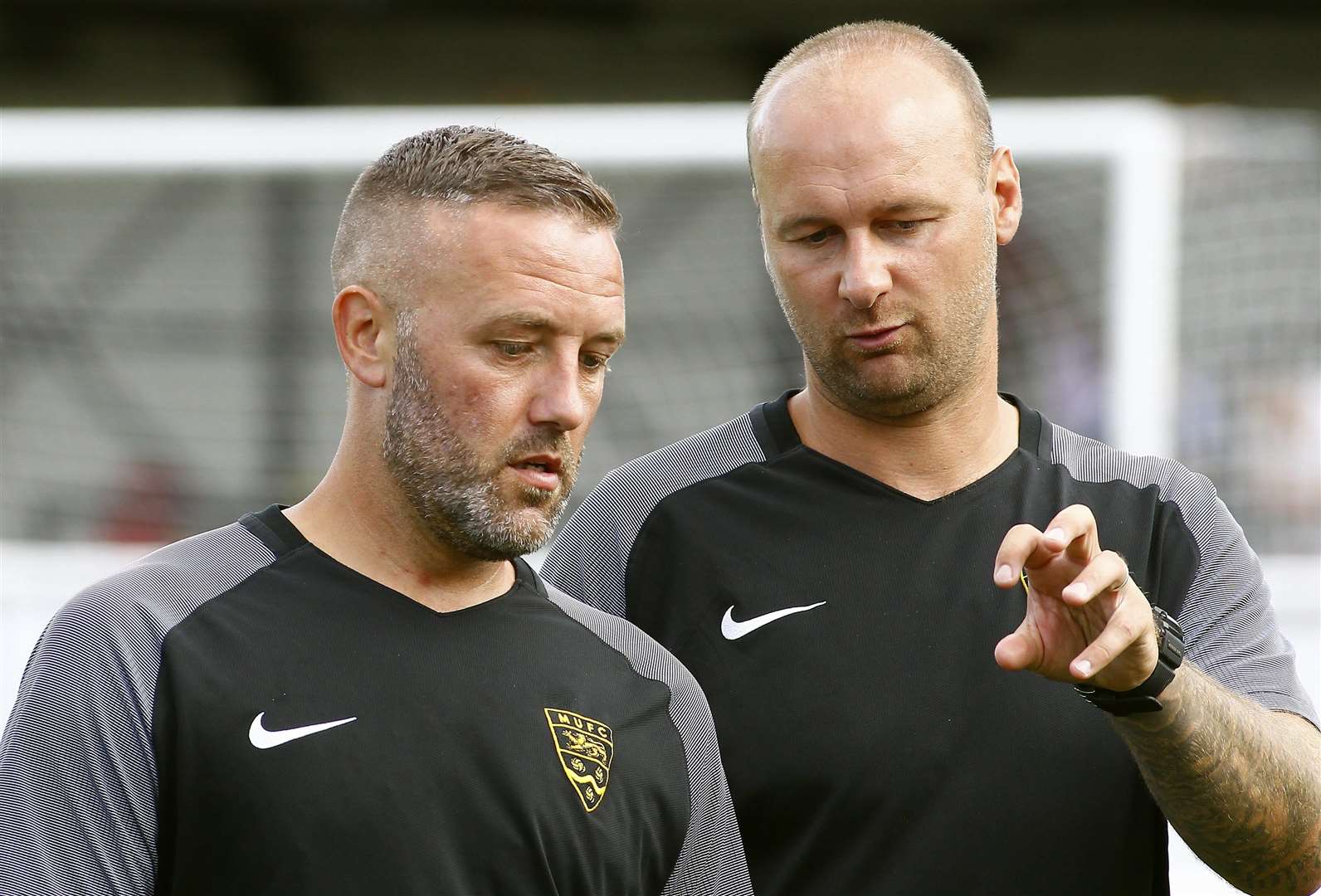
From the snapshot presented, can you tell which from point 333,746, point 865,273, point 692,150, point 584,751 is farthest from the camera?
point 692,150

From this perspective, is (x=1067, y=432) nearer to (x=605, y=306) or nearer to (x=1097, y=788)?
(x=1097, y=788)

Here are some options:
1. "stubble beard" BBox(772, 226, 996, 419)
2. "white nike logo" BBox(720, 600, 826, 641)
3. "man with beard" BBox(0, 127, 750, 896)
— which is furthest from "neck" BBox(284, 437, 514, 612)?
"stubble beard" BBox(772, 226, 996, 419)

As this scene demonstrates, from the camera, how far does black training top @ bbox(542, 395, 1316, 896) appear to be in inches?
64.6

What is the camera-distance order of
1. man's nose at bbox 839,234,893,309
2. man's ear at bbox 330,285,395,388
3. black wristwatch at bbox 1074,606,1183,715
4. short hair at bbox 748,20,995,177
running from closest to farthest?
1. black wristwatch at bbox 1074,606,1183,715
2. man's ear at bbox 330,285,395,388
3. man's nose at bbox 839,234,893,309
4. short hair at bbox 748,20,995,177

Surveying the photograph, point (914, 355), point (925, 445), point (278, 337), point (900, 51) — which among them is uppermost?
point (900, 51)

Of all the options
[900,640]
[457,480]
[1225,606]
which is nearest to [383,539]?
[457,480]

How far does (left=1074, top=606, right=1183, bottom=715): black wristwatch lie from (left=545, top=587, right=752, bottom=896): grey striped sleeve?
0.41 metres

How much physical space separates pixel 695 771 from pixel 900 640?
30 cm

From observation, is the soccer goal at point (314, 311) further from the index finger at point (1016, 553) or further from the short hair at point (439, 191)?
the index finger at point (1016, 553)

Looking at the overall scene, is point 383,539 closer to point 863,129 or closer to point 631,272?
point 863,129

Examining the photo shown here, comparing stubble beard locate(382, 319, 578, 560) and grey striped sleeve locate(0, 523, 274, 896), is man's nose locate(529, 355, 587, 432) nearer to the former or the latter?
stubble beard locate(382, 319, 578, 560)

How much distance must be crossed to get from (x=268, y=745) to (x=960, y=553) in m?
0.85

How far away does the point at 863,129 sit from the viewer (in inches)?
68.3

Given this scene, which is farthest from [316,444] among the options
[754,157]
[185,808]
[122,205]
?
[185,808]
